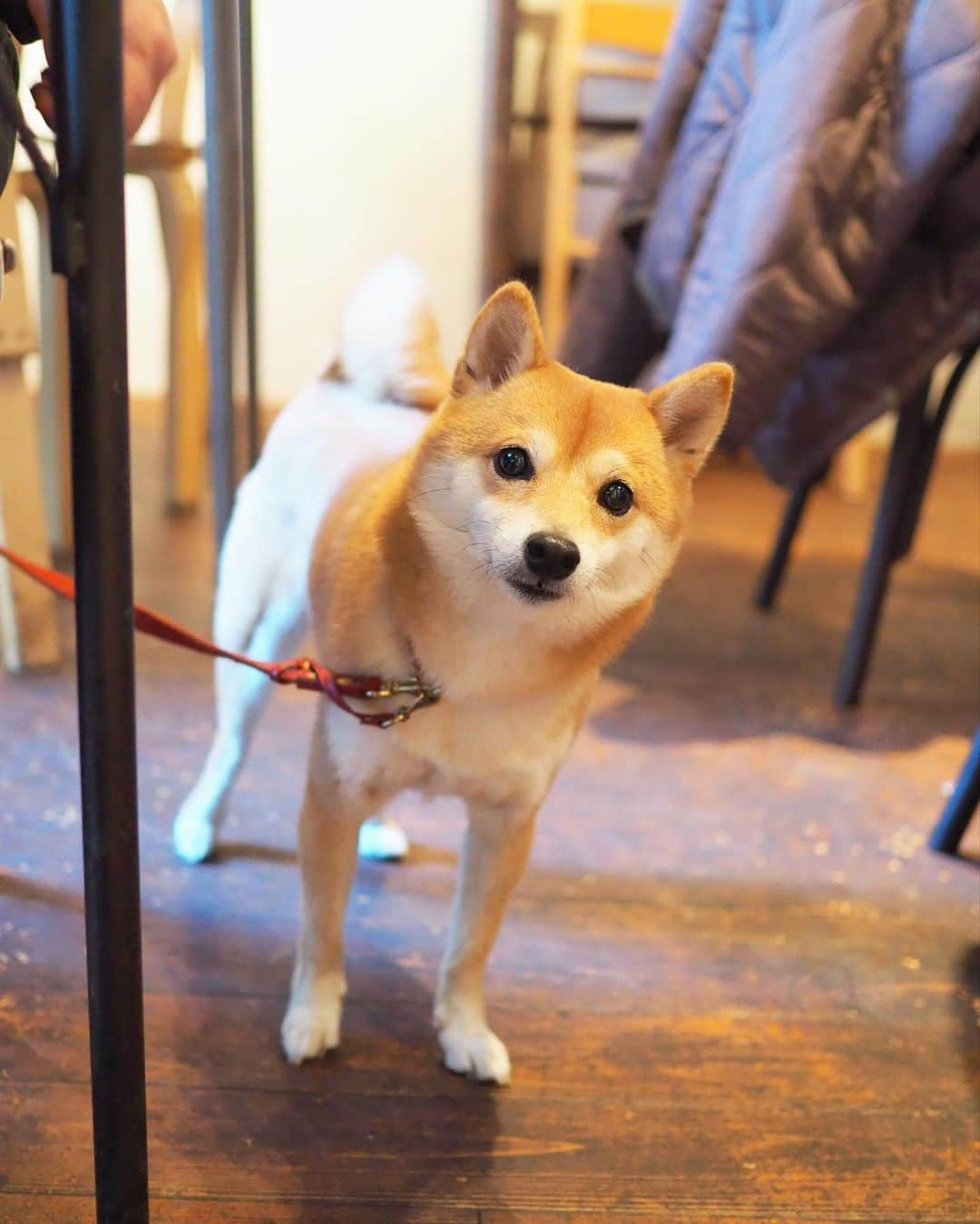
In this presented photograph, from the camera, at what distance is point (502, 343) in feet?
2.90

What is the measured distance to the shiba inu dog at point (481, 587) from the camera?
0.84 meters

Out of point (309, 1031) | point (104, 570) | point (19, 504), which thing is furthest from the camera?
point (19, 504)

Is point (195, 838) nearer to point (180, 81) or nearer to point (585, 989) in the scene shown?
point (585, 989)

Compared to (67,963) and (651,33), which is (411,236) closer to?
(651,33)

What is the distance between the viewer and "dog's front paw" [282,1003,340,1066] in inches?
39.8

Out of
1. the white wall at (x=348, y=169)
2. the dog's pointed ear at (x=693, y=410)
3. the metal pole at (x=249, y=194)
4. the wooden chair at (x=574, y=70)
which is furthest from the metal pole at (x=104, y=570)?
the white wall at (x=348, y=169)

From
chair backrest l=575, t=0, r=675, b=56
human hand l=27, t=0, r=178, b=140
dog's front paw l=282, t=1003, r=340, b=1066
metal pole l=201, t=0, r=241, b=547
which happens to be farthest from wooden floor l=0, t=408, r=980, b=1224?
chair backrest l=575, t=0, r=675, b=56

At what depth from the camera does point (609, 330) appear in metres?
1.89

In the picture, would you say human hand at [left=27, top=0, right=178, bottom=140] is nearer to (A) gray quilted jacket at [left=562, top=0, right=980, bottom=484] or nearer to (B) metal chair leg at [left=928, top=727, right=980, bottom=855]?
(A) gray quilted jacket at [left=562, top=0, right=980, bottom=484]

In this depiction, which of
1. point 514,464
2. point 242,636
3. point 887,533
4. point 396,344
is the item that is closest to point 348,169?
point 887,533

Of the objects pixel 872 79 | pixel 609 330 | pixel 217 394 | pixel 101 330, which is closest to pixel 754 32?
pixel 872 79

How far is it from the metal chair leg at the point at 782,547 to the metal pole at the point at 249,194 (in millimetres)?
986

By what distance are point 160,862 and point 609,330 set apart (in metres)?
1.14

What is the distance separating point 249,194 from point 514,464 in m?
0.64
